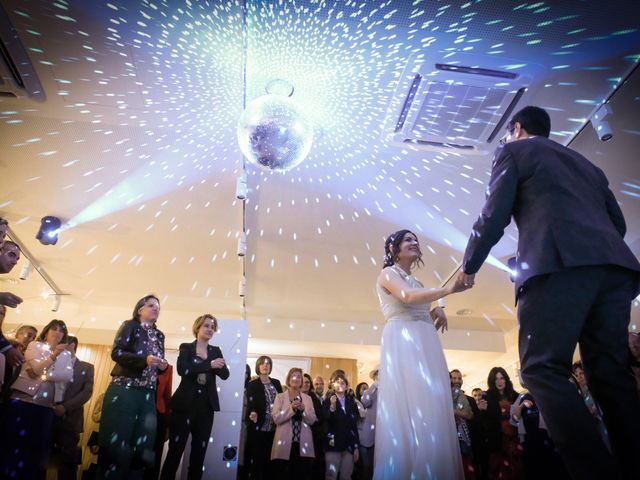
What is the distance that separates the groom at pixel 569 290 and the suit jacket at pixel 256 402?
4206mm

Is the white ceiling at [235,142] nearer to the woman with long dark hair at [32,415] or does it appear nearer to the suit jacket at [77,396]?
the suit jacket at [77,396]

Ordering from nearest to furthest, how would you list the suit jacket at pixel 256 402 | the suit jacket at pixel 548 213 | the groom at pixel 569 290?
the groom at pixel 569 290, the suit jacket at pixel 548 213, the suit jacket at pixel 256 402

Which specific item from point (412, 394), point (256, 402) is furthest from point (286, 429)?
point (412, 394)

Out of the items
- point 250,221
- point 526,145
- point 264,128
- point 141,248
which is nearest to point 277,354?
point 141,248

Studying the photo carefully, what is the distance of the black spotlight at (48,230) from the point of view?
18.4ft

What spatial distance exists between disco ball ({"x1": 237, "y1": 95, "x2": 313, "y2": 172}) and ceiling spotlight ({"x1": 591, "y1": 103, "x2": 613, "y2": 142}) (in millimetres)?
2379

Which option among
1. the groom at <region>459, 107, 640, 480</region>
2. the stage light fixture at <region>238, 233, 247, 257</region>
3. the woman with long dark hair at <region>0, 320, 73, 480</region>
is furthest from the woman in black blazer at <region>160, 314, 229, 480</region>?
the groom at <region>459, 107, 640, 480</region>

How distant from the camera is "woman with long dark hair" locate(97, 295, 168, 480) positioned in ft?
10.3

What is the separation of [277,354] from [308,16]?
9137mm

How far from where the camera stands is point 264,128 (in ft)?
9.98

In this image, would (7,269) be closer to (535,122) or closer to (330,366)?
(535,122)

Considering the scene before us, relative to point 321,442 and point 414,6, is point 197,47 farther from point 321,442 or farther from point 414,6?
point 321,442

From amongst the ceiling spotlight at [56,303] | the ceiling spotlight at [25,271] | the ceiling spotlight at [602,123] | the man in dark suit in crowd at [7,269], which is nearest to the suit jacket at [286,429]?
the man in dark suit in crowd at [7,269]

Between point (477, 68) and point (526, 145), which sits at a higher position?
point (477, 68)
